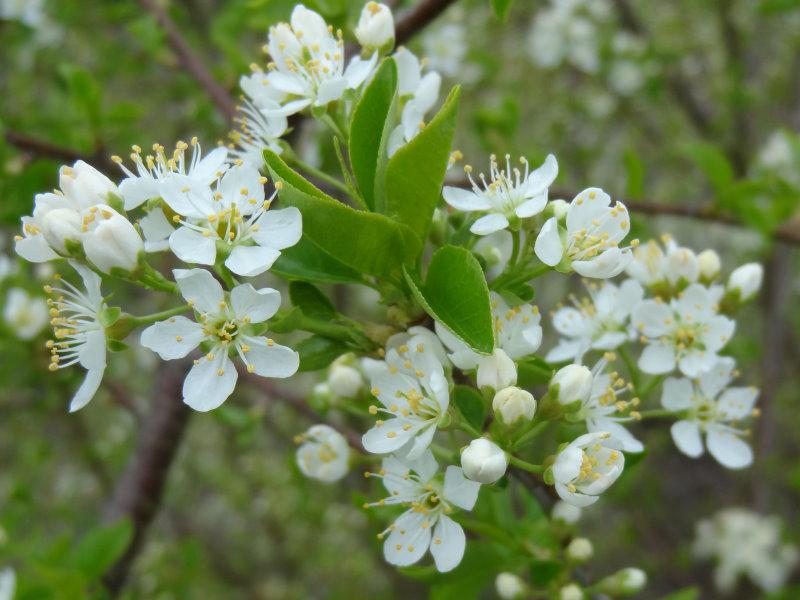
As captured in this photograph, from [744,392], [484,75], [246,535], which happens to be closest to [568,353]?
[744,392]

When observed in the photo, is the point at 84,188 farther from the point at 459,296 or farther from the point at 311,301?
the point at 459,296

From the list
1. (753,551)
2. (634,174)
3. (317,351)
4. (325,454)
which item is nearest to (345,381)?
(325,454)

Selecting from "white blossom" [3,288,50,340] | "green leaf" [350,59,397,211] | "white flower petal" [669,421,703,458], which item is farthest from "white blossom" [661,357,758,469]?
"white blossom" [3,288,50,340]

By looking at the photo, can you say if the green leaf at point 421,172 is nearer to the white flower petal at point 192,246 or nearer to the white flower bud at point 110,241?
the white flower petal at point 192,246

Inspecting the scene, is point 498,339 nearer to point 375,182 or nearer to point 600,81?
point 375,182

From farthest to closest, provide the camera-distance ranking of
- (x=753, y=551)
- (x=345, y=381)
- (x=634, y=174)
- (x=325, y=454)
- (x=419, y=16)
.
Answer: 1. (x=753, y=551)
2. (x=634, y=174)
3. (x=419, y=16)
4. (x=325, y=454)
5. (x=345, y=381)

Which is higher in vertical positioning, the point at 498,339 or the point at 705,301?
the point at 498,339
